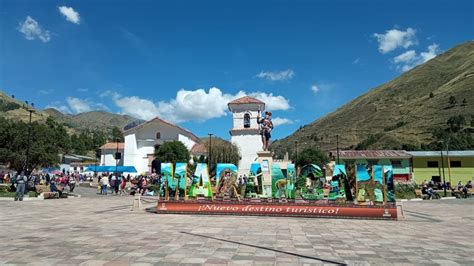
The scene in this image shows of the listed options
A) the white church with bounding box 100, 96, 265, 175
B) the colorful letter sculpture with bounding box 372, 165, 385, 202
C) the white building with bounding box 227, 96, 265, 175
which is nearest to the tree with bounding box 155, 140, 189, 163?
the white church with bounding box 100, 96, 265, 175

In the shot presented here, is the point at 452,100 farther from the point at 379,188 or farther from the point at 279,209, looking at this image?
the point at 279,209

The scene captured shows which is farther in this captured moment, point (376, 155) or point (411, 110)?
point (411, 110)

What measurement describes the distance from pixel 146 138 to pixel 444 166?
5109 cm

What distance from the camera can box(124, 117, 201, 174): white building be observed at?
6900 cm

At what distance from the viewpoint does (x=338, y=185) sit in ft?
54.1

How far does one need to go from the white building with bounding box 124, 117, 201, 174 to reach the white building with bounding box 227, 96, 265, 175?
17067mm

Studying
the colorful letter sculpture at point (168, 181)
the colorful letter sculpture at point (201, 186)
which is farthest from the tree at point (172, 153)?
the colorful letter sculpture at point (201, 186)

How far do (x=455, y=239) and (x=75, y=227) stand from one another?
11607 mm

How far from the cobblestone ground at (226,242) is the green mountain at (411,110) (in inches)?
3123

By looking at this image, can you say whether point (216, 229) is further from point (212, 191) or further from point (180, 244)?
point (212, 191)

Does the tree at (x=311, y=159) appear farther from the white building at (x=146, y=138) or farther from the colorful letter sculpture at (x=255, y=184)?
the colorful letter sculpture at (x=255, y=184)

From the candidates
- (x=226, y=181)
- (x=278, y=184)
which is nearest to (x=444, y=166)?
(x=278, y=184)

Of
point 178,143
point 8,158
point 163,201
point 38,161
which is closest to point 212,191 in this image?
point 163,201

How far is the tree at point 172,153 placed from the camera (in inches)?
2222
